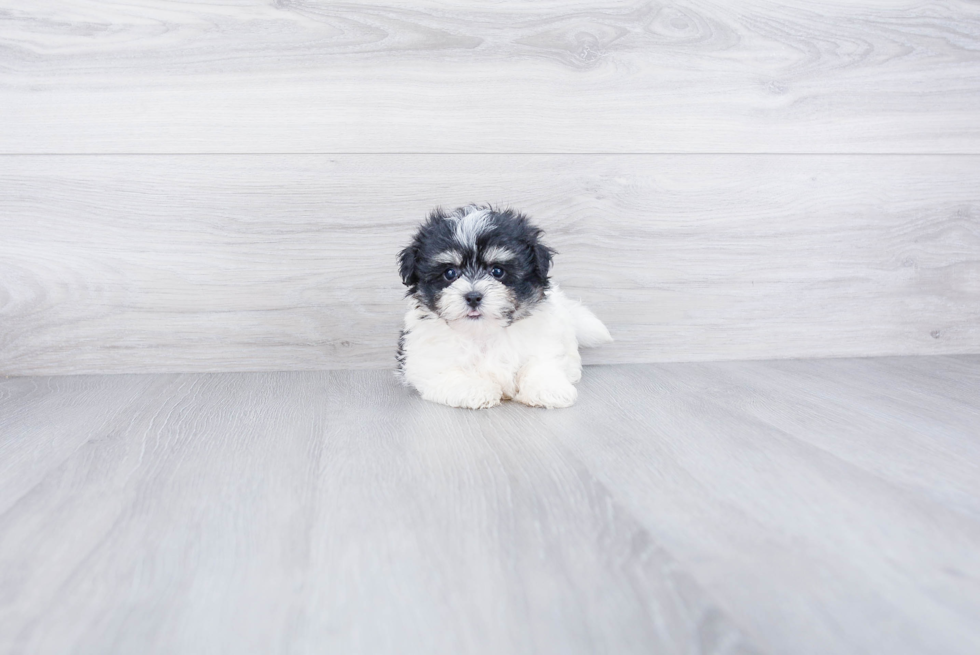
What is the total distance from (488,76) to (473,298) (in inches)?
29.2

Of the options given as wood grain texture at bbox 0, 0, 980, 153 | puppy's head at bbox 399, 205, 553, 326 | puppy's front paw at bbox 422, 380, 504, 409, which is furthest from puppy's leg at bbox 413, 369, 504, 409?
wood grain texture at bbox 0, 0, 980, 153

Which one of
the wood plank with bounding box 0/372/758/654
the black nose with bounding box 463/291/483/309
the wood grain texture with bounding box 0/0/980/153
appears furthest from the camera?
the wood grain texture with bounding box 0/0/980/153

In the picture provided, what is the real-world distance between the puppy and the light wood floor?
0.08 meters

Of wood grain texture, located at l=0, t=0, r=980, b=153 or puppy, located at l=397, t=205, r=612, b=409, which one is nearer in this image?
puppy, located at l=397, t=205, r=612, b=409

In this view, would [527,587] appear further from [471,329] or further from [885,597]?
[471,329]

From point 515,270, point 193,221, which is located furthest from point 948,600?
point 193,221

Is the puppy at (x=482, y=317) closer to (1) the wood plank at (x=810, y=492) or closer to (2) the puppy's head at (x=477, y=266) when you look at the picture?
(2) the puppy's head at (x=477, y=266)

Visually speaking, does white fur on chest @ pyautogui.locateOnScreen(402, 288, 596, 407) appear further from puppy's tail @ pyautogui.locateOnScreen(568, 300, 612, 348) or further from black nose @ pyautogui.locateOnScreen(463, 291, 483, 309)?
puppy's tail @ pyautogui.locateOnScreen(568, 300, 612, 348)

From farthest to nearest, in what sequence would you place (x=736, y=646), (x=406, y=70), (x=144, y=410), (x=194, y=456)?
1. (x=406, y=70)
2. (x=144, y=410)
3. (x=194, y=456)
4. (x=736, y=646)

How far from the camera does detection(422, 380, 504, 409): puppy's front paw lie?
1590 millimetres

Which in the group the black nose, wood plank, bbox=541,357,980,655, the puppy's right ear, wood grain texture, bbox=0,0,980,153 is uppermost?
wood grain texture, bbox=0,0,980,153

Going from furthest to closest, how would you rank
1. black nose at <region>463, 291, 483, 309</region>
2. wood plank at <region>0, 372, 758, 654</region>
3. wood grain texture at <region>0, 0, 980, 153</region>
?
wood grain texture at <region>0, 0, 980, 153</region>
black nose at <region>463, 291, 483, 309</region>
wood plank at <region>0, 372, 758, 654</region>

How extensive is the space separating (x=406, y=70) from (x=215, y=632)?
5.18 feet

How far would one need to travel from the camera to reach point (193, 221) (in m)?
1.92
